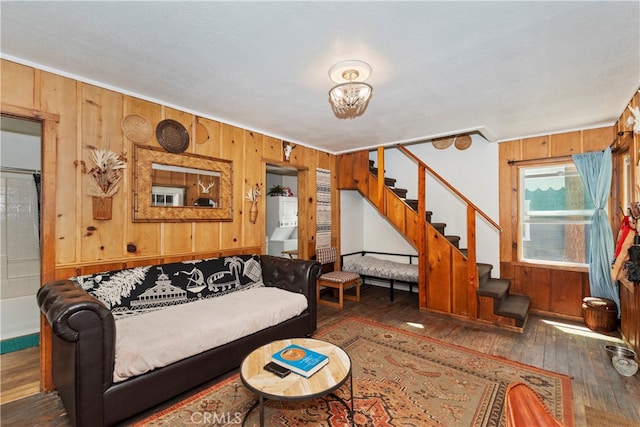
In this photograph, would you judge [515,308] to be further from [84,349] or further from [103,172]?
[103,172]

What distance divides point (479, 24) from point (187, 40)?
1.86 metres

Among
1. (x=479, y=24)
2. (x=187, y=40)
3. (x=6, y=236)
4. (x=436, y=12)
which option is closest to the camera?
(x=436, y=12)

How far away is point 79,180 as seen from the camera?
2.47 m

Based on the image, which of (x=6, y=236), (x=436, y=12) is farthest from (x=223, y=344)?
(x=6, y=236)

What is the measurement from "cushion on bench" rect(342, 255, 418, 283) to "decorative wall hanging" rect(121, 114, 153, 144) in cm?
368

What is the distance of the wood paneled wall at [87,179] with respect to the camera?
2312 mm

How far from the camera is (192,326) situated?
2.27 m

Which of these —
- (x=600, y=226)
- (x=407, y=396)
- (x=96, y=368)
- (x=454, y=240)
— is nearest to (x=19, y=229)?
(x=96, y=368)

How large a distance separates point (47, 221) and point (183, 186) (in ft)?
3.79

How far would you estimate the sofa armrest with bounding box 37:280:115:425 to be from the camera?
1696 mm

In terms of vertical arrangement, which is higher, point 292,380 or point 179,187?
point 179,187

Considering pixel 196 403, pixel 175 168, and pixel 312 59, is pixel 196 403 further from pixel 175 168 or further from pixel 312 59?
pixel 312 59

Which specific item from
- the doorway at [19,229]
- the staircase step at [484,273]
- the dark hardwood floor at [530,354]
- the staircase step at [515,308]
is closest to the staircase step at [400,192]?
the staircase step at [484,273]

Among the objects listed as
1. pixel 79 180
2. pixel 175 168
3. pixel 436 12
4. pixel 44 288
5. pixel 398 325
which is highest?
pixel 436 12
